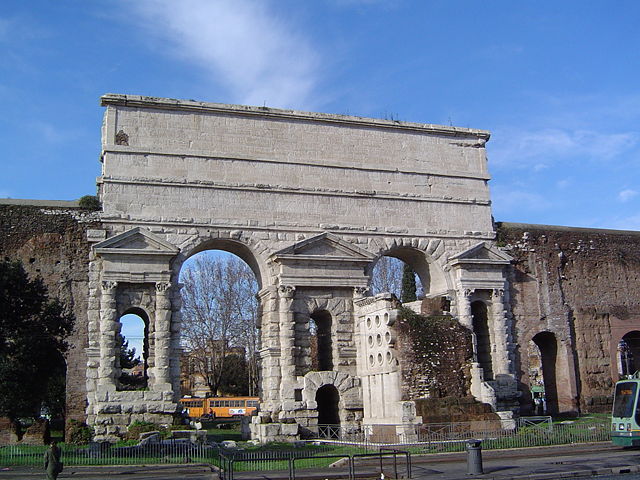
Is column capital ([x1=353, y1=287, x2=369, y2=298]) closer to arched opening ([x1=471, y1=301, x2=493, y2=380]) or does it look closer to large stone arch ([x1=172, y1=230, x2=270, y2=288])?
large stone arch ([x1=172, y1=230, x2=270, y2=288])

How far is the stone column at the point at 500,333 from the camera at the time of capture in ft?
86.8

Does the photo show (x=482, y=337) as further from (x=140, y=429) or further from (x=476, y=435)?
(x=140, y=429)

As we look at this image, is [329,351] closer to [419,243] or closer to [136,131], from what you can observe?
[419,243]

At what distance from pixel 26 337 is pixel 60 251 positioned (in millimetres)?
3616

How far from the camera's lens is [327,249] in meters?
25.0

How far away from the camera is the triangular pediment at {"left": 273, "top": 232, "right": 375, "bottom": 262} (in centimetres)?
2443

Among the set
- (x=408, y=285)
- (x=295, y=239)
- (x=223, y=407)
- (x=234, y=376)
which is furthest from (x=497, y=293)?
(x=234, y=376)

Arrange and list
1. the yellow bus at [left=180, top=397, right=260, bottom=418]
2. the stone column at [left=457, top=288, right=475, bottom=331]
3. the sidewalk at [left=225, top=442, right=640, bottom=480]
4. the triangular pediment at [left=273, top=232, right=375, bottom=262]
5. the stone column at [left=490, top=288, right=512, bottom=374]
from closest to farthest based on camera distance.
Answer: the sidewalk at [left=225, top=442, right=640, bottom=480] → the triangular pediment at [left=273, top=232, right=375, bottom=262] → the stone column at [left=457, top=288, right=475, bottom=331] → the stone column at [left=490, top=288, right=512, bottom=374] → the yellow bus at [left=180, top=397, right=260, bottom=418]

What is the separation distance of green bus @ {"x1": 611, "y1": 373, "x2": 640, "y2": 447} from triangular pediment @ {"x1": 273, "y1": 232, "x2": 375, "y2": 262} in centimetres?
1000

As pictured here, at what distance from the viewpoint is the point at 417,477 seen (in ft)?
43.6

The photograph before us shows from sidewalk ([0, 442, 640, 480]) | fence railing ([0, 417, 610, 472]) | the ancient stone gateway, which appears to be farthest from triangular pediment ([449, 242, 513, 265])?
sidewalk ([0, 442, 640, 480])

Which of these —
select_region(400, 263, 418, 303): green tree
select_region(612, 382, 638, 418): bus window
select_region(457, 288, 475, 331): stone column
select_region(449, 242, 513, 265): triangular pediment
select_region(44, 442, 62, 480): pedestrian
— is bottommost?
select_region(44, 442, 62, 480): pedestrian

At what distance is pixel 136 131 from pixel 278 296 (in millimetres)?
7322

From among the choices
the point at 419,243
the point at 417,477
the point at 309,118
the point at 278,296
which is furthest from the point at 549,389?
the point at 417,477
